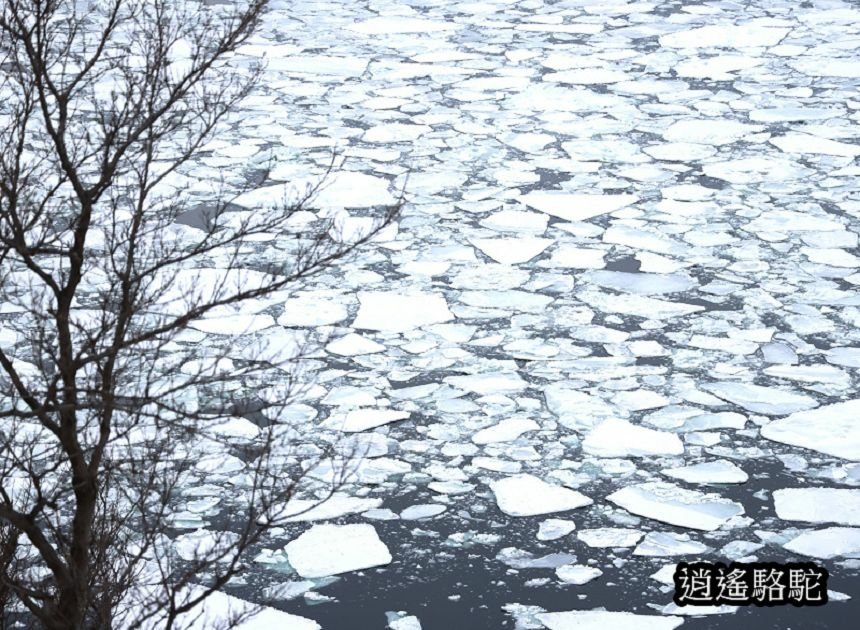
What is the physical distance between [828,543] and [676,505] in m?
0.44

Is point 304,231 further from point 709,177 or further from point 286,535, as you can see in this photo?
point 286,535

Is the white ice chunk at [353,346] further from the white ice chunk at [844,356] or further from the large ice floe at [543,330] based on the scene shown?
the white ice chunk at [844,356]

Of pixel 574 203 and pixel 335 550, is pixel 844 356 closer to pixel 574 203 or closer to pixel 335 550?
pixel 574 203

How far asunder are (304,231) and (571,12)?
17.1 feet

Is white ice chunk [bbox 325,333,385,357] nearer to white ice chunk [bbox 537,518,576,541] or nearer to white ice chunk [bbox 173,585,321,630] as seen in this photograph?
white ice chunk [bbox 537,518,576,541]

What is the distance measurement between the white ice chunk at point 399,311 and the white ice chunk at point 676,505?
150 centimetres

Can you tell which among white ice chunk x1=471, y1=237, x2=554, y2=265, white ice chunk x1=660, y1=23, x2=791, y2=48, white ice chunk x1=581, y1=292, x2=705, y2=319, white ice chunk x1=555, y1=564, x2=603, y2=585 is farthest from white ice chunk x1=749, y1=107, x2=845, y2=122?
white ice chunk x1=555, y1=564, x2=603, y2=585

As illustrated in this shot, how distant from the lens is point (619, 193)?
6.94 meters

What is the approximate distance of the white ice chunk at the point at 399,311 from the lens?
18.1 feet

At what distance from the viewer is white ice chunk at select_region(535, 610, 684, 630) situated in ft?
11.8

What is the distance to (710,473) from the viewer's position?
434 cm

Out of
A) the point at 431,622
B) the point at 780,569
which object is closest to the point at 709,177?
the point at 780,569

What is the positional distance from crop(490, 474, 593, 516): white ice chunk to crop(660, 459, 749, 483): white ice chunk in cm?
33

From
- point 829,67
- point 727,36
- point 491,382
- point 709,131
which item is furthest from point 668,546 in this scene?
point 727,36
